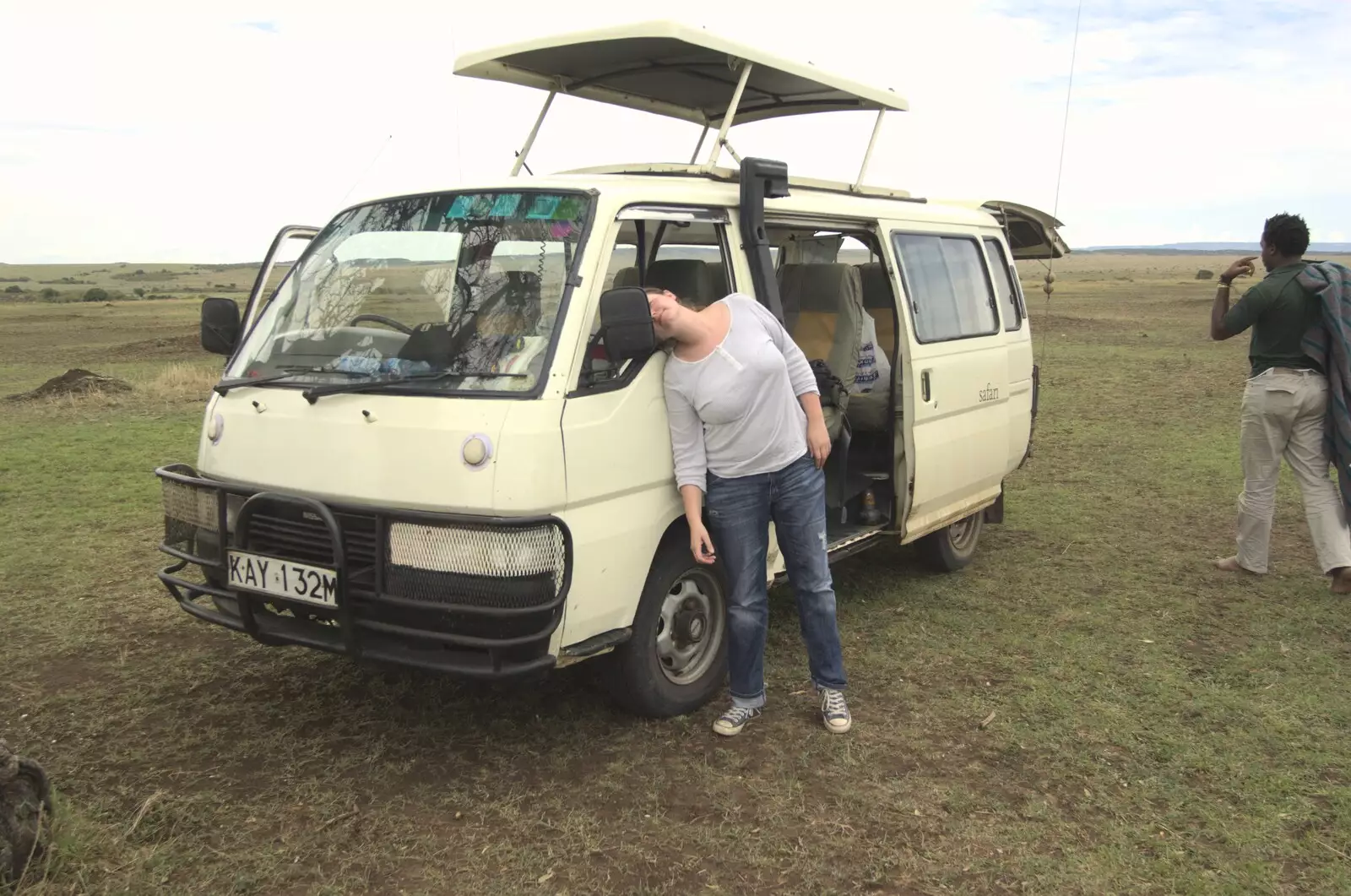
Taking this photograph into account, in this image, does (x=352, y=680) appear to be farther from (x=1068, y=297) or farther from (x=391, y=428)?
(x=1068, y=297)

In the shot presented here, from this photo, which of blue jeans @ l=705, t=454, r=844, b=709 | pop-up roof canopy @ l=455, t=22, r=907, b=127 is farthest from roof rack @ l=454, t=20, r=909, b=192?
blue jeans @ l=705, t=454, r=844, b=709

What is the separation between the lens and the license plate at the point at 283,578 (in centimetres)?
364

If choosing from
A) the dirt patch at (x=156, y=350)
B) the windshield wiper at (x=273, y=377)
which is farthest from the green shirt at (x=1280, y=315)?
the dirt patch at (x=156, y=350)

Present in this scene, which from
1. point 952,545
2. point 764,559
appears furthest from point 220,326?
point 952,545

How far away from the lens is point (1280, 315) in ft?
20.1

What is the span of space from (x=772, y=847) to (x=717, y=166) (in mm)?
2825

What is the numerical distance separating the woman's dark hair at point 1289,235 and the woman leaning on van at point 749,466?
3572mm

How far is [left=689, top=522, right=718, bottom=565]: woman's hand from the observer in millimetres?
4062

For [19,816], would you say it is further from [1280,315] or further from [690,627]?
[1280,315]

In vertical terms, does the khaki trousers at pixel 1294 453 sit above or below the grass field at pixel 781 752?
above

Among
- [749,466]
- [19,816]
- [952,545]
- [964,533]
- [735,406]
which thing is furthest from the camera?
[964,533]

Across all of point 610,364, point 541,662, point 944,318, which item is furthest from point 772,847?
point 944,318

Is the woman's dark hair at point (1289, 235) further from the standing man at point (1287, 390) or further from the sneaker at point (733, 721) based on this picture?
the sneaker at point (733, 721)

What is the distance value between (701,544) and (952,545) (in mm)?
3155
